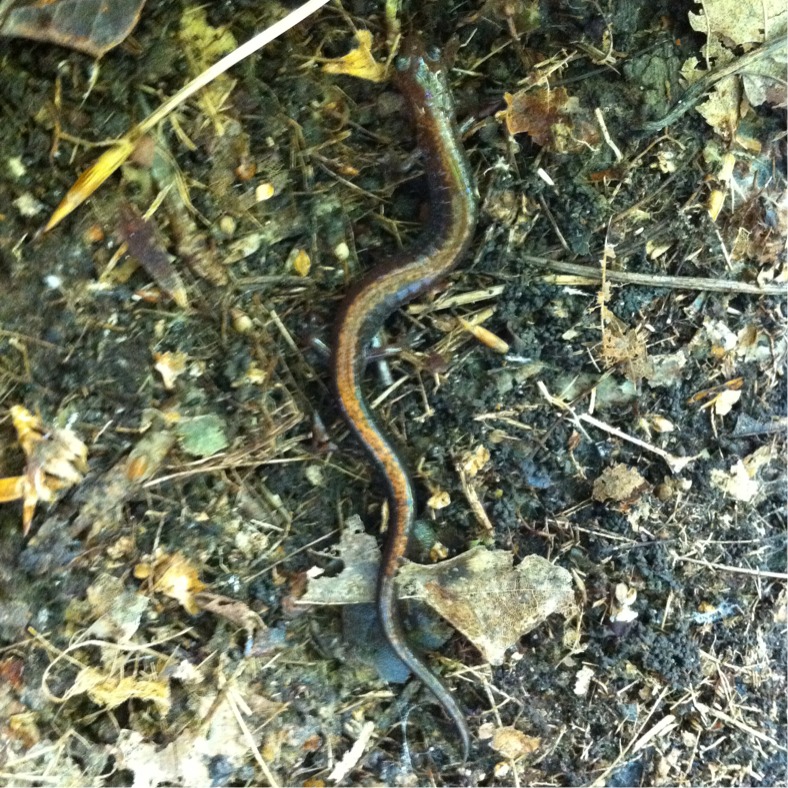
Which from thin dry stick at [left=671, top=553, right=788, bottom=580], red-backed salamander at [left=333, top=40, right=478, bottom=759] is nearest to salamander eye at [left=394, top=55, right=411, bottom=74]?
red-backed salamander at [left=333, top=40, right=478, bottom=759]

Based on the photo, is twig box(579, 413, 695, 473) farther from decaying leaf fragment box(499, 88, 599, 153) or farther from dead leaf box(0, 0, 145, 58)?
dead leaf box(0, 0, 145, 58)

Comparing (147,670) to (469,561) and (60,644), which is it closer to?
(60,644)

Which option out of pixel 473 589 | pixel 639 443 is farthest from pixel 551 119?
pixel 473 589

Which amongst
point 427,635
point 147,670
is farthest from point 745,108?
point 147,670

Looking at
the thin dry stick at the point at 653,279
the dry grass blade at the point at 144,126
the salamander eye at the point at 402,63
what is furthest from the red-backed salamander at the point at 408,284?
the dry grass blade at the point at 144,126

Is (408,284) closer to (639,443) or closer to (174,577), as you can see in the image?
(639,443)
